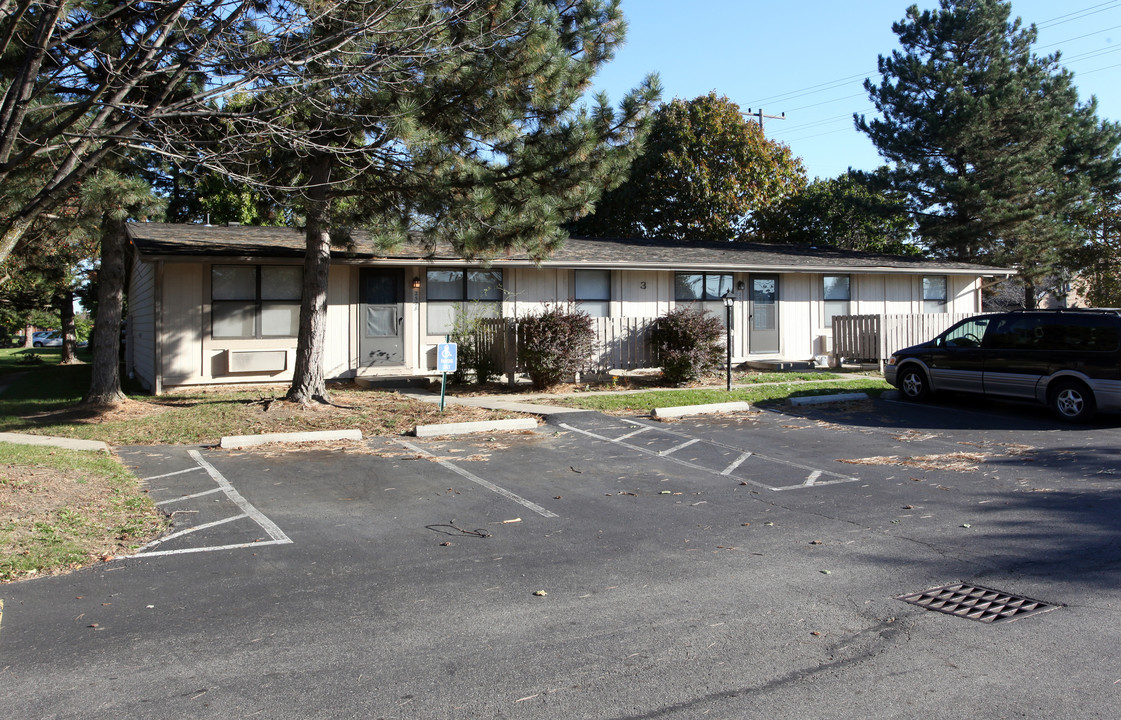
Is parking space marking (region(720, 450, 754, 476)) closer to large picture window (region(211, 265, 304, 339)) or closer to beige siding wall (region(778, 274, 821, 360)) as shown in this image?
large picture window (region(211, 265, 304, 339))

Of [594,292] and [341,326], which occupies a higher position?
[594,292]

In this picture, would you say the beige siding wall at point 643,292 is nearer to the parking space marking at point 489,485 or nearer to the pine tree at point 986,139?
the parking space marking at point 489,485

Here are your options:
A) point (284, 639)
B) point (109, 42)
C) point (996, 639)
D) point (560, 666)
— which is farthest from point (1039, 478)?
point (109, 42)

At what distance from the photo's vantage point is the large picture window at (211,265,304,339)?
17.4 metres

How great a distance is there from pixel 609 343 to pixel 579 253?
3.10 metres

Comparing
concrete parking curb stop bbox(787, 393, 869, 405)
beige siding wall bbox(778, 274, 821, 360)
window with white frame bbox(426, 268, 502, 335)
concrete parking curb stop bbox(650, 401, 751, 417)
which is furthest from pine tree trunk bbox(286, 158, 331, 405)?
beige siding wall bbox(778, 274, 821, 360)

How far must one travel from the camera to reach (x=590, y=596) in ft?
17.8

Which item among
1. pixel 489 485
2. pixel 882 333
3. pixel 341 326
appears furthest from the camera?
pixel 882 333

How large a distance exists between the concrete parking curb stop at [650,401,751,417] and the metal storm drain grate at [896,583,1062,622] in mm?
8715

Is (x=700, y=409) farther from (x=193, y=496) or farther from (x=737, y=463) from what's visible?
(x=193, y=496)

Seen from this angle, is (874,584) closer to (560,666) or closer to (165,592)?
(560,666)

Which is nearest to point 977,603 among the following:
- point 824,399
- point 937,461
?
point 937,461

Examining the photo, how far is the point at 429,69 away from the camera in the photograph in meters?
11.4

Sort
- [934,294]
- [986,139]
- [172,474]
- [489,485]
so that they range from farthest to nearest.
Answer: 1. [986,139]
2. [934,294]
3. [172,474]
4. [489,485]
